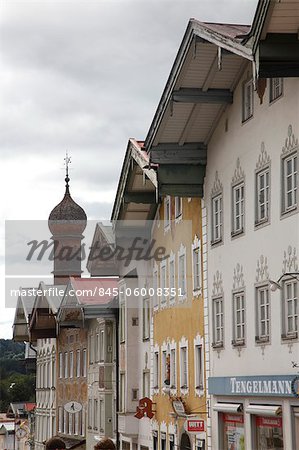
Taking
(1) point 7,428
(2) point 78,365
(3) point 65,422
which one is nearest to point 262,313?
(2) point 78,365

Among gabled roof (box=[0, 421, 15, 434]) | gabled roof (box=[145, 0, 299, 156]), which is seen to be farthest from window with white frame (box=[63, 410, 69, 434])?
gabled roof (box=[0, 421, 15, 434])

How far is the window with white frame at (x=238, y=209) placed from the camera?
87.4ft

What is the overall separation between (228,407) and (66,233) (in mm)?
54026

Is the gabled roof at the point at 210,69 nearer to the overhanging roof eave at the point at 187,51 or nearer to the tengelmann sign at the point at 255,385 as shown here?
the overhanging roof eave at the point at 187,51

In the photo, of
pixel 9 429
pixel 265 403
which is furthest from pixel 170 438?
pixel 9 429

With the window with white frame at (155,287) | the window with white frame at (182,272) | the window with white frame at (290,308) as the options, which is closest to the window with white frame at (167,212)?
the window with white frame at (182,272)

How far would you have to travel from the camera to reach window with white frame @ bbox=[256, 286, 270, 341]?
2466 centimetres

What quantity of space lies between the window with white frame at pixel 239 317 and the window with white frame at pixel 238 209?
165 centimetres

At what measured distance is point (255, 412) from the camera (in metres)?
24.8

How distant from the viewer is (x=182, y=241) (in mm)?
32469

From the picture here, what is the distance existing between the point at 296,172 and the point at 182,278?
33.6ft

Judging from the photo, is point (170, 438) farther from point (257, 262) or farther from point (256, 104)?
point (256, 104)

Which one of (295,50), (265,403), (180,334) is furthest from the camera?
(180,334)

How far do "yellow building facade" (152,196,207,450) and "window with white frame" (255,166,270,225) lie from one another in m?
5.15
